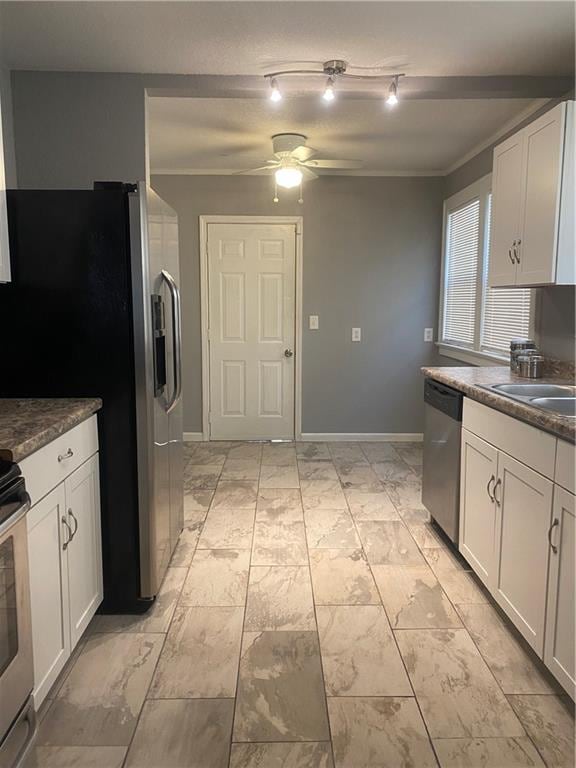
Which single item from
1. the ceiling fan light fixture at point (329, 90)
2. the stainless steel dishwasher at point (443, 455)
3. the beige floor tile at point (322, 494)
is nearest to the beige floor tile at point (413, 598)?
the stainless steel dishwasher at point (443, 455)

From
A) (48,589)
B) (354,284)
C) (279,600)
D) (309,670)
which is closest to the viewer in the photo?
(48,589)

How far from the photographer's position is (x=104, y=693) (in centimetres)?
189

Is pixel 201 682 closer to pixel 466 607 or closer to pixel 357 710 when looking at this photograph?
pixel 357 710

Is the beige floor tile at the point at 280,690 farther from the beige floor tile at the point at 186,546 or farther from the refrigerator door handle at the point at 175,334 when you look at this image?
the refrigerator door handle at the point at 175,334

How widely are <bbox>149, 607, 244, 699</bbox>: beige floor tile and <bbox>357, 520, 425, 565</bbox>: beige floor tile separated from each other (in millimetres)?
873

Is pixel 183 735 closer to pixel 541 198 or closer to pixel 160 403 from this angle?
pixel 160 403

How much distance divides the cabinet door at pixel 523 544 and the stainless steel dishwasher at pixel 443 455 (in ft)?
1.75

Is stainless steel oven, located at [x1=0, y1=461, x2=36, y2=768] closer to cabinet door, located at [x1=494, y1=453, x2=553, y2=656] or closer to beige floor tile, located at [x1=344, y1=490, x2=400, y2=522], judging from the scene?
cabinet door, located at [x1=494, y1=453, x2=553, y2=656]

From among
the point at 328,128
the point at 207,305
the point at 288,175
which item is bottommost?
the point at 207,305

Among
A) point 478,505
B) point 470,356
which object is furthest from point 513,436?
point 470,356

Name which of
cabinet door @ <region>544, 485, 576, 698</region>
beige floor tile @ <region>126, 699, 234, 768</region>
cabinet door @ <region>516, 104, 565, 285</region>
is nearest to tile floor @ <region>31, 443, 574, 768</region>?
beige floor tile @ <region>126, 699, 234, 768</region>

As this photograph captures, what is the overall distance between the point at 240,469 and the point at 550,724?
117 inches

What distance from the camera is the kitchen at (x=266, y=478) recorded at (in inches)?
67.8

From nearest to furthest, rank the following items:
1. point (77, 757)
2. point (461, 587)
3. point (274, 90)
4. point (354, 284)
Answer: point (77, 757)
point (461, 587)
point (274, 90)
point (354, 284)
